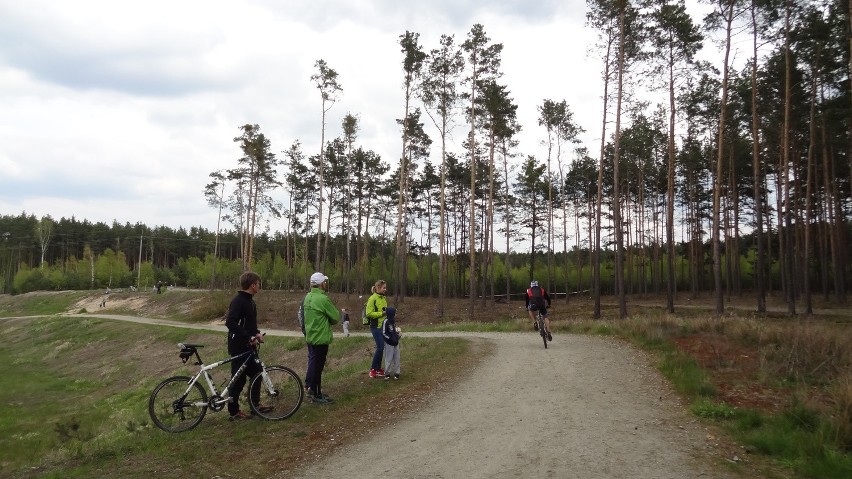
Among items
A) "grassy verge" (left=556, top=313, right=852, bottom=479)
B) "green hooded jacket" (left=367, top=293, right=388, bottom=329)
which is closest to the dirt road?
"grassy verge" (left=556, top=313, right=852, bottom=479)

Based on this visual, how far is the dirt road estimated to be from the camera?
5410mm

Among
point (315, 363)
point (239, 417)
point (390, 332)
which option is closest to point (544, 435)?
point (315, 363)

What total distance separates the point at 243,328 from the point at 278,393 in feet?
4.43

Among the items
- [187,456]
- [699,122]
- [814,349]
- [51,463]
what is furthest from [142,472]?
[699,122]

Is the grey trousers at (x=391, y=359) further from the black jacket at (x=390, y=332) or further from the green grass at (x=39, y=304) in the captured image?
the green grass at (x=39, y=304)

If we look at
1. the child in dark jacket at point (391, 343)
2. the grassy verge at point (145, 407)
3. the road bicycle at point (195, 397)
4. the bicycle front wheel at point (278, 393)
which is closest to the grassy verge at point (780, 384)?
the grassy verge at point (145, 407)

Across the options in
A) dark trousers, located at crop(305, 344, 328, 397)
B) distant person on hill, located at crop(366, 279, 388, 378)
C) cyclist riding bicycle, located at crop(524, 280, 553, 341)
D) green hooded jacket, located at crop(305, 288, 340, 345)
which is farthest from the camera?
cyclist riding bicycle, located at crop(524, 280, 553, 341)

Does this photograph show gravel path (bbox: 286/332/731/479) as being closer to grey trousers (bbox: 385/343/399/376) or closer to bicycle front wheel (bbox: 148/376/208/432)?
grey trousers (bbox: 385/343/399/376)

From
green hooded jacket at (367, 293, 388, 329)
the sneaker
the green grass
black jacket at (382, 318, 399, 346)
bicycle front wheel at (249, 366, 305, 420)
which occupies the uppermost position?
green hooded jacket at (367, 293, 388, 329)

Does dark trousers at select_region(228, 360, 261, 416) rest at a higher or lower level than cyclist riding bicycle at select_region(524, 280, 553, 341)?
lower

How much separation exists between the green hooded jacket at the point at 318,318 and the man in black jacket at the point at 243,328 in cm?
86

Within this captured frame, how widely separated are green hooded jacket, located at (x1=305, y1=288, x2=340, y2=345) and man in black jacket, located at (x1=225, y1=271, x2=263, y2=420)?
859mm

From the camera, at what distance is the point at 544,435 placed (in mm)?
6629

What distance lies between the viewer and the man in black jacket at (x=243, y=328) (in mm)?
7242
